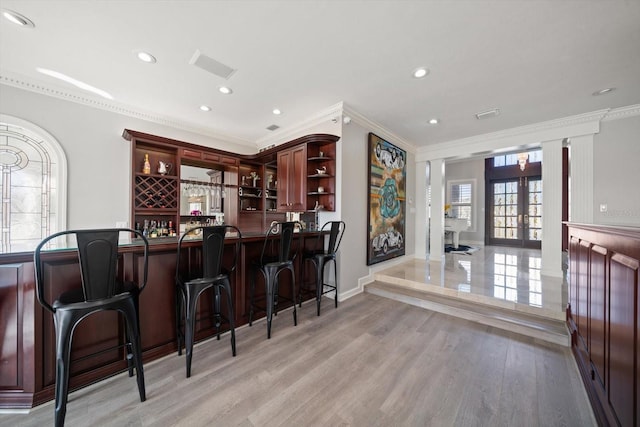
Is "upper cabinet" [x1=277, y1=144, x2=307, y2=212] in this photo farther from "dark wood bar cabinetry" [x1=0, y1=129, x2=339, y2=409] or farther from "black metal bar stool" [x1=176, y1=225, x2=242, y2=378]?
"black metal bar stool" [x1=176, y1=225, x2=242, y2=378]

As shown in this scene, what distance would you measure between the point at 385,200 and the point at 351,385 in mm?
3314

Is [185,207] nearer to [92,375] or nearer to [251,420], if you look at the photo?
[92,375]

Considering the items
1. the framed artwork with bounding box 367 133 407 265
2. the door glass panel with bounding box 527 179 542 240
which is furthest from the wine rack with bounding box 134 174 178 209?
the door glass panel with bounding box 527 179 542 240

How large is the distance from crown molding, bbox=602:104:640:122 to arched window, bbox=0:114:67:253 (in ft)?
26.2

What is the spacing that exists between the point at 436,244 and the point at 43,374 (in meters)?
6.00

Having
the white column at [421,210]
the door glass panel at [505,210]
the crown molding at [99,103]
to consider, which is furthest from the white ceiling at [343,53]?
the door glass panel at [505,210]

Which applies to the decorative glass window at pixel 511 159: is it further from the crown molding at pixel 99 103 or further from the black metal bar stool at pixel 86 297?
the black metal bar stool at pixel 86 297

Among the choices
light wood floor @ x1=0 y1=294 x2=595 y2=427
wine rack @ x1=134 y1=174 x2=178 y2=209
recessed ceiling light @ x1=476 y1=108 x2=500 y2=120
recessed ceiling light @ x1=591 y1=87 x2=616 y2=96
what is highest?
recessed ceiling light @ x1=476 y1=108 x2=500 y2=120

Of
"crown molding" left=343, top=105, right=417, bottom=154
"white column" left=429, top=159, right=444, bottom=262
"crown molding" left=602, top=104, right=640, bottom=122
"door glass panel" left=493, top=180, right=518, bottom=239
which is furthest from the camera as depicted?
"door glass panel" left=493, top=180, right=518, bottom=239

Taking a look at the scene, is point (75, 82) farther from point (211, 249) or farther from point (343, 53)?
point (343, 53)

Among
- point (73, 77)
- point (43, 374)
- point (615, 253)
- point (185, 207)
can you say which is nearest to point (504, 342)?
point (615, 253)

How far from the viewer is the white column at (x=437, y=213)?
5.33 meters

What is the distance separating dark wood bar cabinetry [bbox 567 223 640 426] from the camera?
95 cm

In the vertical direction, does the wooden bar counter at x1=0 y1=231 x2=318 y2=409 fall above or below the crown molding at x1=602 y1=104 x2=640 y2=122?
below
